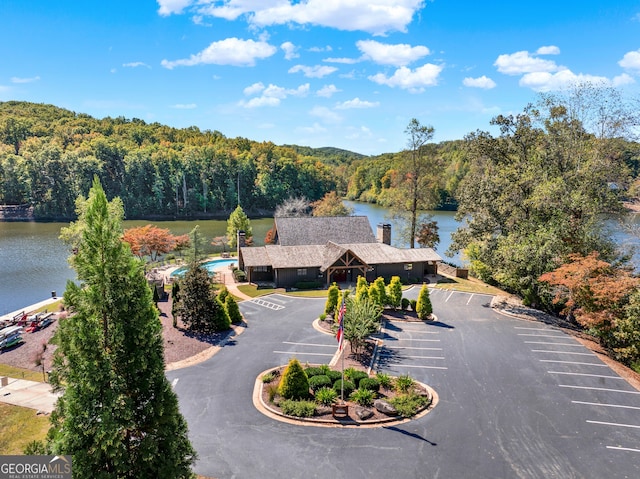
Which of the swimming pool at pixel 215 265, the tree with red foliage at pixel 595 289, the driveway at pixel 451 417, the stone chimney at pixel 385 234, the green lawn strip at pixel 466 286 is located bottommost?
the driveway at pixel 451 417

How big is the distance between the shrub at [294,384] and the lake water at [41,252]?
27.0 meters

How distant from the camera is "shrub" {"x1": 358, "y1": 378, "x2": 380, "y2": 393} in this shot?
69.8 ft

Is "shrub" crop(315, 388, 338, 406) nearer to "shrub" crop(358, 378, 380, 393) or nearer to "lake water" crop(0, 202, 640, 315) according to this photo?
"shrub" crop(358, 378, 380, 393)

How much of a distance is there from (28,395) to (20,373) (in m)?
3.57

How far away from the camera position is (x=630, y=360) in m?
25.0

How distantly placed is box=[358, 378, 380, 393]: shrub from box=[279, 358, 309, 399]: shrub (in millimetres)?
2873

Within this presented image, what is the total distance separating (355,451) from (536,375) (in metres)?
12.9

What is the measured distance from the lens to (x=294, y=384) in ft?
67.4

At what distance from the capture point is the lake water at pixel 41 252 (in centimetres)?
4116

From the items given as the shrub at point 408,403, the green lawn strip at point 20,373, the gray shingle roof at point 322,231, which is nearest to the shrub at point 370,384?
the shrub at point 408,403

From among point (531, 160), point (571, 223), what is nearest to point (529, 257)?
point (571, 223)

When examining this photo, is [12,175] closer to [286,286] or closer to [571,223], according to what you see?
[286,286]

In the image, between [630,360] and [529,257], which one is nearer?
[630,360]

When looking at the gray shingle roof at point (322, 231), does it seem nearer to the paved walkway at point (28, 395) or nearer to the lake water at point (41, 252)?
the lake water at point (41, 252)
